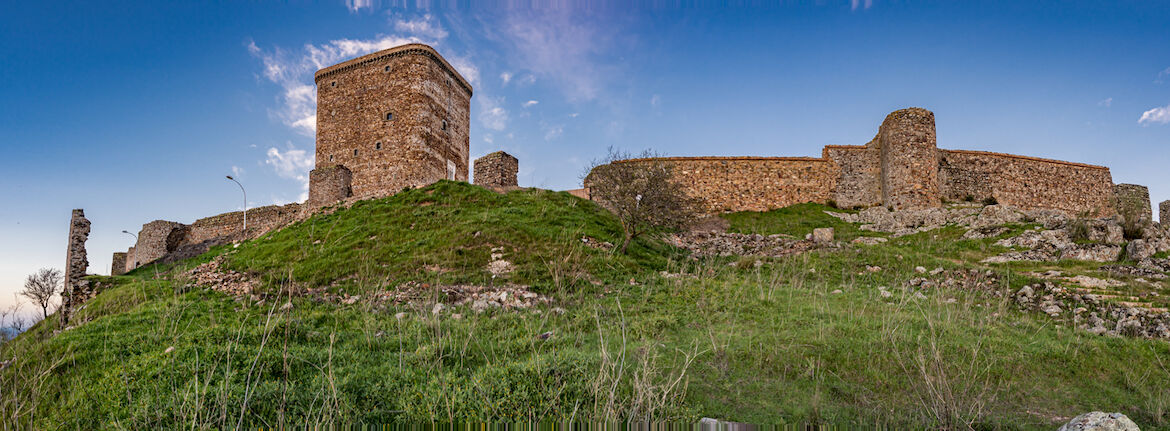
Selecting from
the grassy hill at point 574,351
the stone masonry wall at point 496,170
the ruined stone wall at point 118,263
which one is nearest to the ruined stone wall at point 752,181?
the stone masonry wall at point 496,170

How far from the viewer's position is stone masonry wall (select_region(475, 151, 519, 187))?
2089 cm

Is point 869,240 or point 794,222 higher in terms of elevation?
point 794,222

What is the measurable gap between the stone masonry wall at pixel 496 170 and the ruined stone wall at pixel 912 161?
1761 cm

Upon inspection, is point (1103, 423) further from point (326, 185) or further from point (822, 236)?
point (326, 185)

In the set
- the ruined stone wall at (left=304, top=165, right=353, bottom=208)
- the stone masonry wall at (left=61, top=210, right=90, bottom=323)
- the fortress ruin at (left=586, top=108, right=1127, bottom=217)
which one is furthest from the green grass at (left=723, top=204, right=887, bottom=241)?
the stone masonry wall at (left=61, top=210, right=90, bottom=323)

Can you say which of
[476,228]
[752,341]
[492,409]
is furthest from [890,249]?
[492,409]

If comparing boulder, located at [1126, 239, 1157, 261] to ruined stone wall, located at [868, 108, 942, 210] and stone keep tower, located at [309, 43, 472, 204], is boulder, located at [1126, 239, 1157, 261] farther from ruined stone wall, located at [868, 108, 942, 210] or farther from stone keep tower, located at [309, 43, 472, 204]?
stone keep tower, located at [309, 43, 472, 204]

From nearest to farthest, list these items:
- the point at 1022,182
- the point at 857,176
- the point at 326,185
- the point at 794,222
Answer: the point at 794,222, the point at 326,185, the point at 857,176, the point at 1022,182

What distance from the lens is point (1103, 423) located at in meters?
4.18

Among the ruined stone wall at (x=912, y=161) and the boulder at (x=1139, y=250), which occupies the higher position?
the ruined stone wall at (x=912, y=161)

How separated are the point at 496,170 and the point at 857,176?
58.4 feet

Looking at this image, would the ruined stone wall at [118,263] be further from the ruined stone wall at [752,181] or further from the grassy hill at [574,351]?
the ruined stone wall at [752,181]

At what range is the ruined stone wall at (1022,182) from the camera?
27.4 metres

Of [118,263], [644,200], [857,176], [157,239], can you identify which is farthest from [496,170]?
[118,263]
